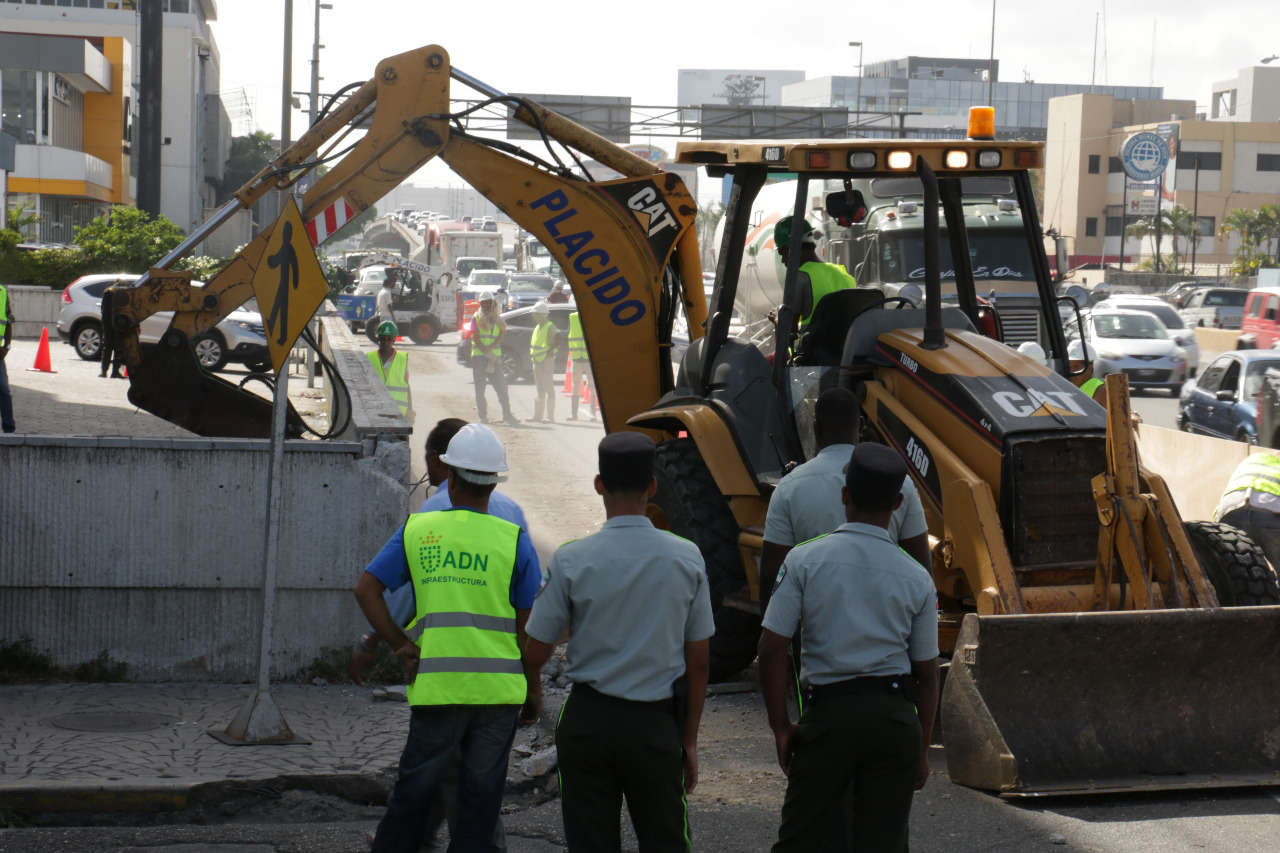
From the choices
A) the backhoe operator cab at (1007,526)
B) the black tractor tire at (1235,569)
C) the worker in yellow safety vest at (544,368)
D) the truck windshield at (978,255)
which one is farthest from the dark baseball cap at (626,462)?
the worker in yellow safety vest at (544,368)

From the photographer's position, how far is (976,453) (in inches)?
239

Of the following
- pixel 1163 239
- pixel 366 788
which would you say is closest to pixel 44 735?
pixel 366 788

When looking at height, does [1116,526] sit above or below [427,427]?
above

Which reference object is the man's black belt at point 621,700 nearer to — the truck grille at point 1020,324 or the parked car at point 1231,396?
the truck grille at point 1020,324

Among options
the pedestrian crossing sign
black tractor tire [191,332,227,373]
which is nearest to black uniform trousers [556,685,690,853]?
the pedestrian crossing sign

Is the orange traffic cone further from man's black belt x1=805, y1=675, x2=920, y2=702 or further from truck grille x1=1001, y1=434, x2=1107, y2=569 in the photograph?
man's black belt x1=805, y1=675, x2=920, y2=702

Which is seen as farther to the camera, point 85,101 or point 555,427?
point 85,101

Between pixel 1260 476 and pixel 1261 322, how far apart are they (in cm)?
1929

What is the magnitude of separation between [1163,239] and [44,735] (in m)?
92.1

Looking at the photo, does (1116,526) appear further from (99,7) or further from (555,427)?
(99,7)

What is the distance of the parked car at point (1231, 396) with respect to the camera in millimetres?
16047

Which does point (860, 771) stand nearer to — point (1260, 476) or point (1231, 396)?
point (1260, 476)

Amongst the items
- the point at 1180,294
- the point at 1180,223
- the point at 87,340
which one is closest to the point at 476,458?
the point at 87,340

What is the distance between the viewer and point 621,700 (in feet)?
12.7
